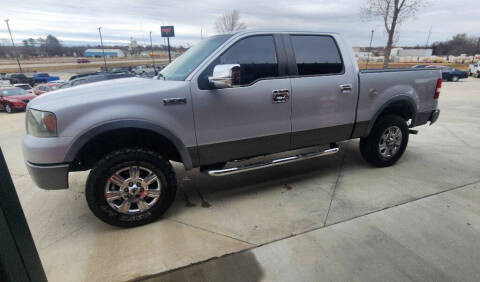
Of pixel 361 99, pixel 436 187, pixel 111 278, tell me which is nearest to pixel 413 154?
pixel 436 187

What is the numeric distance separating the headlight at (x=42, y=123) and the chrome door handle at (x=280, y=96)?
2.20 meters

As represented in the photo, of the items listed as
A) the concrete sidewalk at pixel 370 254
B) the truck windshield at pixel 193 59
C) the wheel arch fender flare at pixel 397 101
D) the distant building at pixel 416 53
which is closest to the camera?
the concrete sidewalk at pixel 370 254

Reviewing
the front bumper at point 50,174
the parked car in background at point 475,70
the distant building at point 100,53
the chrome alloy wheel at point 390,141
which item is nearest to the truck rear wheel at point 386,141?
the chrome alloy wheel at point 390,141

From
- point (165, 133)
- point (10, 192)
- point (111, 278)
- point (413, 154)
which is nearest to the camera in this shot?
point (10, 192)

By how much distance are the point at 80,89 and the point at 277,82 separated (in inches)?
83.3

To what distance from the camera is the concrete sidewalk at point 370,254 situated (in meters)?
2.30

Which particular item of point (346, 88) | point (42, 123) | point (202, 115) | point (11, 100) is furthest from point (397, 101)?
point (11, 100)

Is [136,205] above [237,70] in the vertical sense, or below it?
below

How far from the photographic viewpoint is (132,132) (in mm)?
2893

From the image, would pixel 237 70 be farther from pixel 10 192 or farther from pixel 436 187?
pixel 436 187

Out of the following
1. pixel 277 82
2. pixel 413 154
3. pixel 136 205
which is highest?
pixel 277 82

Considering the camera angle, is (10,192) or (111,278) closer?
(10,192)

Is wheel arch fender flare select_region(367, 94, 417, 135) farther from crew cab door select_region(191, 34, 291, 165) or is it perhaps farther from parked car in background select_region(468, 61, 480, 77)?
parked car in background select_region(468, 61, 480, 77)

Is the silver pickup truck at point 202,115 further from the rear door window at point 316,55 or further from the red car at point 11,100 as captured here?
the red car at point 11,100
